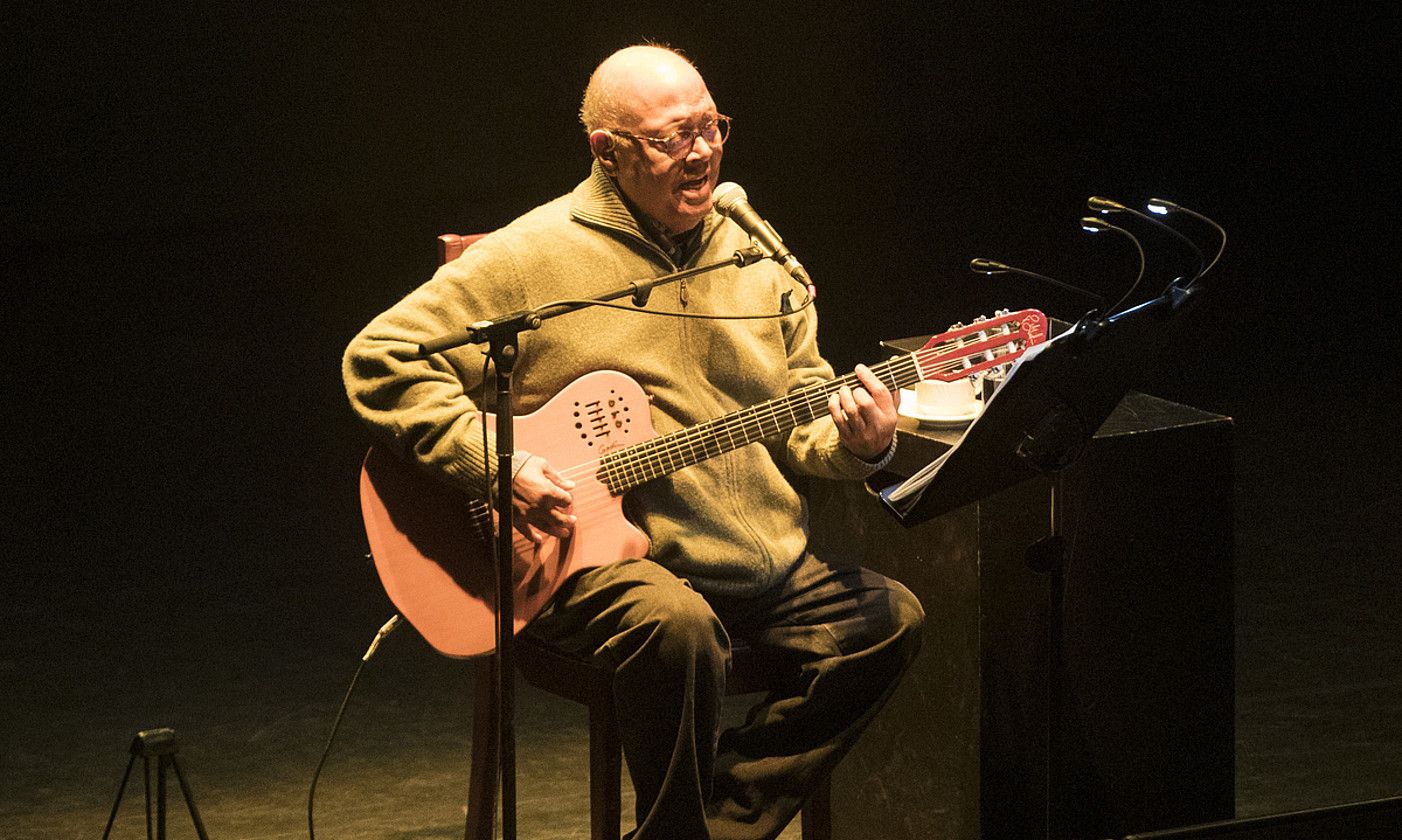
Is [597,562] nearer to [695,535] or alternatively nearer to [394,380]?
[695,535]

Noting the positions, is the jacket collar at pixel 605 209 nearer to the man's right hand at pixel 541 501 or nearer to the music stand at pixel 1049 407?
the man's right hand at pixel 541 501

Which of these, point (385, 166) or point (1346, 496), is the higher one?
point (385, 166)

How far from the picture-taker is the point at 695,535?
321 cm

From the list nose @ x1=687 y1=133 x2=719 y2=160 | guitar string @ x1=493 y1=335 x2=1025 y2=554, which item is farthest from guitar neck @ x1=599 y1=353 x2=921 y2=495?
nose @ x1=687 y1=133 x2=719 y2=160

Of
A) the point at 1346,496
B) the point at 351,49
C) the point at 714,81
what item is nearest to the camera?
the point at 1346,496

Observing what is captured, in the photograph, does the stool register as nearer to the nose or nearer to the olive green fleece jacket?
the olive green fleece jacket

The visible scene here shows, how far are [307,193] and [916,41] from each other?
11.1 ft

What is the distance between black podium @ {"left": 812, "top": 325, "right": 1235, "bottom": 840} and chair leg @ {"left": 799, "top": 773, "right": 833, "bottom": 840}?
234 millimetres

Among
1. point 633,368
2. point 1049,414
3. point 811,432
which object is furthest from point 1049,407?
point 633,368

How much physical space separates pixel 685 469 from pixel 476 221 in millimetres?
5470

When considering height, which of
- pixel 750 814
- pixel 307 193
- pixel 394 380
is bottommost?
pixel 750 814

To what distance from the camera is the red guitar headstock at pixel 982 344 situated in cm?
318

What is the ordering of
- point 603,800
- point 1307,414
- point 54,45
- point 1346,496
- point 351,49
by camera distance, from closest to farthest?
point 603,800
point 1346,496
point 1307,414
point 54,45
point 351,49

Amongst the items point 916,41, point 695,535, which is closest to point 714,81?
point 916,41
